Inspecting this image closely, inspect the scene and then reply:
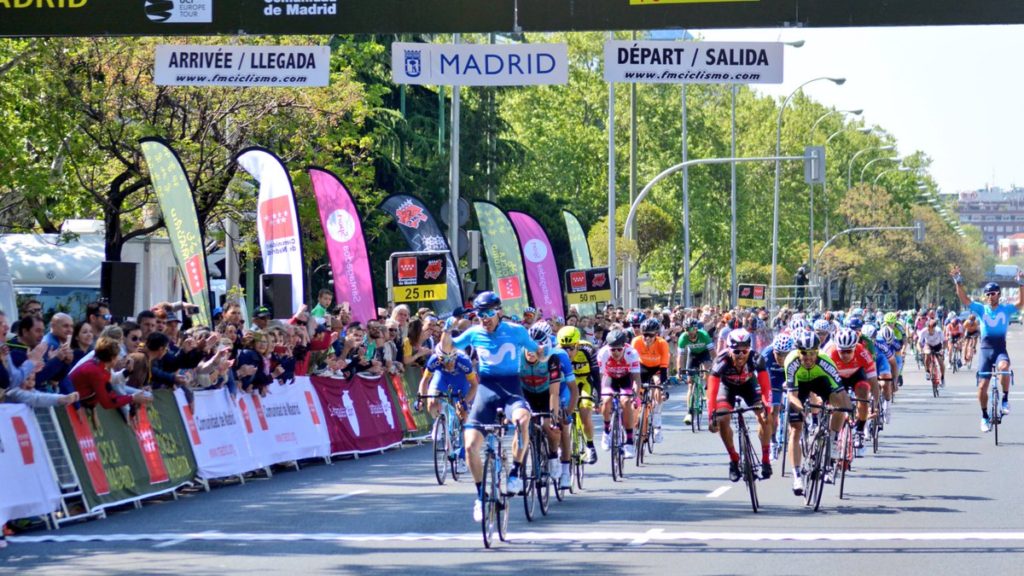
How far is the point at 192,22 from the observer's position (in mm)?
15219

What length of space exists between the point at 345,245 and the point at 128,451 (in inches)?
405

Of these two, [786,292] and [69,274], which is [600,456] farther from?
[786,292]

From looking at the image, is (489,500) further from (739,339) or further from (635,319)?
(635,319)

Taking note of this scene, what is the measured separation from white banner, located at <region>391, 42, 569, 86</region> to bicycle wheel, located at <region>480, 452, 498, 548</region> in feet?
20.2

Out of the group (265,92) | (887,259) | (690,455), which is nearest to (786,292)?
(887,259)

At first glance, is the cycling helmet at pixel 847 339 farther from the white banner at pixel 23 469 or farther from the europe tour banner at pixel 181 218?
the europe tour banner at pixel 181 218

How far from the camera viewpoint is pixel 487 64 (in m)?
17.9

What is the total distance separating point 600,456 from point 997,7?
8.78 m

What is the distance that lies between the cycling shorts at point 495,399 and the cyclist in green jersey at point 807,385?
2.99m

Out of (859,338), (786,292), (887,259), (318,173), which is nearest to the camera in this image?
(859,338)

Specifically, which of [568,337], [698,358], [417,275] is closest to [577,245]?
[417,275]

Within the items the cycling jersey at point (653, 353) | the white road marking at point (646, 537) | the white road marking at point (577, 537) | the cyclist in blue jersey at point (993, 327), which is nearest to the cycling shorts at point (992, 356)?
Answer: the cyclist in blue jersey at point (993, 327)

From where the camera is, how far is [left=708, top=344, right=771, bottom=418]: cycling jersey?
15250mm

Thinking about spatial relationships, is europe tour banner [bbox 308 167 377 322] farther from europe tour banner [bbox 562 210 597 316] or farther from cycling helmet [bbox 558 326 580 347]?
Result: europe tour banner [bbox 562 210 597 316]
